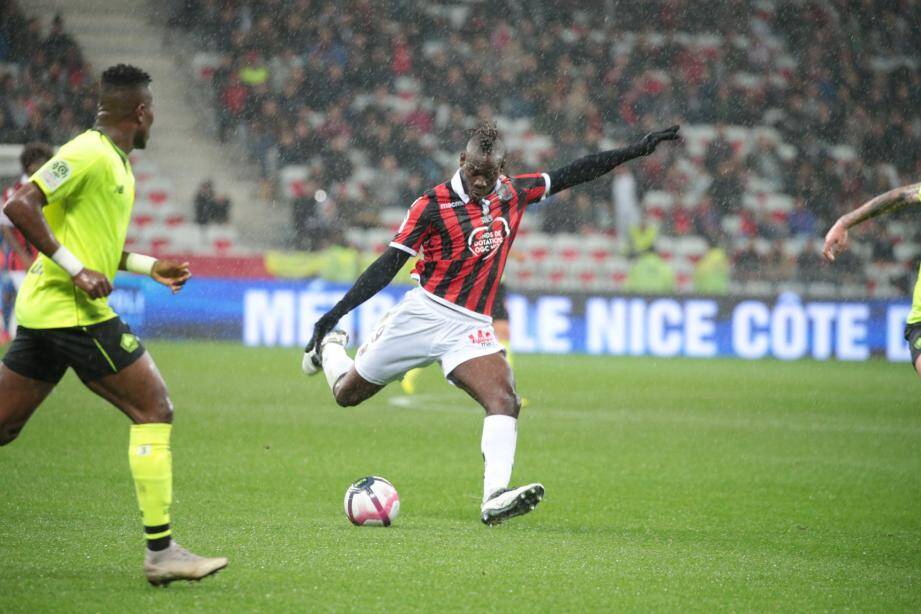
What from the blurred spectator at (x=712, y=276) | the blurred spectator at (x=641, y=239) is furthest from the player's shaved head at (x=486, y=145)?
the blurred spectator at (x=641, y=239)

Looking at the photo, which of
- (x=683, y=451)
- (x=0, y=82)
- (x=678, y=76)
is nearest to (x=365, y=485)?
(x=683, y=451)

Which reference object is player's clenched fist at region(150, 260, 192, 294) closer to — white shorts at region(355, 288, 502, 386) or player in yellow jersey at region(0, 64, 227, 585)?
player in yellow jersey at region(0, 64, 227, 585)

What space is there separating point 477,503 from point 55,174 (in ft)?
12.1

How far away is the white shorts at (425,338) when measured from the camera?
7.39 metres

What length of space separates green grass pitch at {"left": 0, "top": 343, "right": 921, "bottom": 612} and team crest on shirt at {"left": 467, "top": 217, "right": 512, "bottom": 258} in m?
1.49

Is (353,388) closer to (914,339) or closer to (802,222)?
(914,339)

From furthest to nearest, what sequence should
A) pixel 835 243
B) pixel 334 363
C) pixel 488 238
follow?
1. pixel 334 363
2. pixel 488 238
3. pixel 835 243

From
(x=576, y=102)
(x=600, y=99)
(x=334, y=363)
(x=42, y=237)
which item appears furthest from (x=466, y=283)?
(x=600, y=99)

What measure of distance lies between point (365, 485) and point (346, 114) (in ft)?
61.7

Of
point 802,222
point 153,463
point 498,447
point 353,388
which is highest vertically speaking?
point 802,222

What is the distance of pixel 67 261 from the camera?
16.6ft

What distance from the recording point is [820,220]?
2469 cm

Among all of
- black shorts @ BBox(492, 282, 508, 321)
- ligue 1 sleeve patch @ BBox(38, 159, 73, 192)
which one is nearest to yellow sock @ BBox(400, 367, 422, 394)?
black shorts @ BBox(492, 282, 508, 321)

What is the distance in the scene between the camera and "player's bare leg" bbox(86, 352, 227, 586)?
17.1 ft
